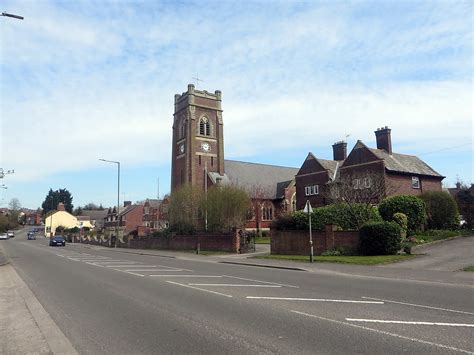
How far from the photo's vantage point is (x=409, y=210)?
30828mm

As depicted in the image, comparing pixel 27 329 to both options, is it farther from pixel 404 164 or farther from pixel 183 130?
pixel 183 130

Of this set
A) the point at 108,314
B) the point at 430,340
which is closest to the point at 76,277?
the point at 108,314

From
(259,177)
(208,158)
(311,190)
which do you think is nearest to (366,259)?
A: (311,190)

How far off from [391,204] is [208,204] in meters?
16.6

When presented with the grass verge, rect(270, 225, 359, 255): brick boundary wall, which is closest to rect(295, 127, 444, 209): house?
rect(270, 225, 359, 255): brick boundary wall

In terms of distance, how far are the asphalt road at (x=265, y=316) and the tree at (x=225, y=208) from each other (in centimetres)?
2477

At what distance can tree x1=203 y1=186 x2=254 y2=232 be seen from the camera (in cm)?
3956

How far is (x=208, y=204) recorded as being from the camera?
40156 millimetres

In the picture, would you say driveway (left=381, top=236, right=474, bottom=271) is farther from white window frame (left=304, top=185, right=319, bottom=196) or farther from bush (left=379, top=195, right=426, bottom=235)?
white window frame (left=304, top=185, right=319, bottom=196)

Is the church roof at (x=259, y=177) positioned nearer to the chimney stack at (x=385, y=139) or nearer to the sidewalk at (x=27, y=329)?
the chimney stack at (x=385, y=139)

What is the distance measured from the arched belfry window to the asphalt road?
52388mm

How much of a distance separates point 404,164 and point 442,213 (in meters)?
12.5

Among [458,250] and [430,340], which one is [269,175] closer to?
→ [458,250]

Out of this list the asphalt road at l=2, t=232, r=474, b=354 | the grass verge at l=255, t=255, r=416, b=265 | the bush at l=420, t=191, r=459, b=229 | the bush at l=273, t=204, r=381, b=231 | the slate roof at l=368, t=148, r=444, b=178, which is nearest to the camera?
the asphalt road at l=2, t=232, r=474, b=354
